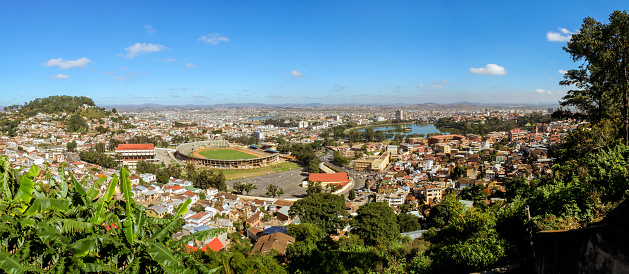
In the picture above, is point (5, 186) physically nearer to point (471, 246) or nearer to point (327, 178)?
point (471, 246)

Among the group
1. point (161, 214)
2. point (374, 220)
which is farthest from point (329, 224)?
point (161, 214)

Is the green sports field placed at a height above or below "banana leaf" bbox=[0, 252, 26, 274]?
below

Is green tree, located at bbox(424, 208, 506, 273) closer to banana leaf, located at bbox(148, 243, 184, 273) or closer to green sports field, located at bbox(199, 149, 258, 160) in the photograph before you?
banana leaf, located at bbox(148, 243, 184, 273)

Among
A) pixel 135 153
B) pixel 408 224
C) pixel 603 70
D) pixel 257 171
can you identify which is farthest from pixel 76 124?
pixel 603 70

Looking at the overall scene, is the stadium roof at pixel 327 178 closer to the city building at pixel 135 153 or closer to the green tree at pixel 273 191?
the green tree at pixel 273 191

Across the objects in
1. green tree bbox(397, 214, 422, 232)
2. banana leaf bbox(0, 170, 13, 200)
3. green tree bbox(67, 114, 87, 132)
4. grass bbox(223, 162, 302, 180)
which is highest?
banana leaf bbox(0, 170, 13, 200)

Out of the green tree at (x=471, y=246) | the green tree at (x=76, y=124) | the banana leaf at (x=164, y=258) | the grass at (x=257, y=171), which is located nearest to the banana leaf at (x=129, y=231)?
the banana leaf at (x=164, y=258)

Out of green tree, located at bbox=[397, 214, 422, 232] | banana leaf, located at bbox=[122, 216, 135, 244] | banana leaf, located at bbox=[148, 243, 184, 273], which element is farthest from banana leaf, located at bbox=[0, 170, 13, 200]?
green tree, located at bbox=[397, 214, 422, 232]
